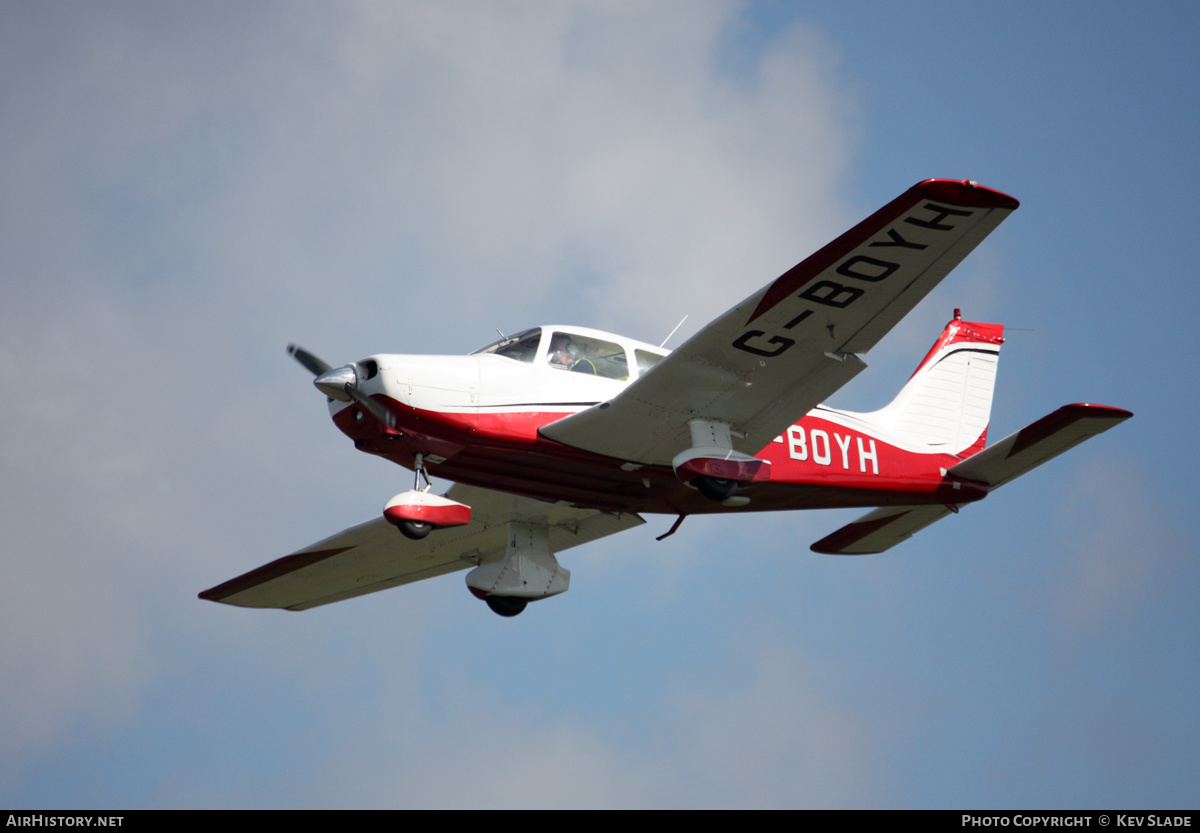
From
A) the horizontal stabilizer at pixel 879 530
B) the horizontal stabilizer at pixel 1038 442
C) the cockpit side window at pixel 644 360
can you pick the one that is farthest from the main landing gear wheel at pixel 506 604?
the horizontal stabilizer at pixel 1038 442

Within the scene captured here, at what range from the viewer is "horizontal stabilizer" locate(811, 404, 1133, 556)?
13641 millimetres

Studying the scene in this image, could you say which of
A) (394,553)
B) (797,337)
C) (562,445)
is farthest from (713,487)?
(394,553)

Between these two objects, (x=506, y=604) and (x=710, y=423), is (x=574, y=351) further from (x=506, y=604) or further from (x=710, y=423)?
(x=506, y=604)

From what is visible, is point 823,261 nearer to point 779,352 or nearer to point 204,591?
point 779,352

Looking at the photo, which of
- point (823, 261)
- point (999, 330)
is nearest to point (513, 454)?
point (823, 261)

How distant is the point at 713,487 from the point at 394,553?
6.35m

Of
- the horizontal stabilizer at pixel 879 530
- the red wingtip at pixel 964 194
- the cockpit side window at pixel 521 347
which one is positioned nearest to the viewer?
the red wingtip at pixel 964 194

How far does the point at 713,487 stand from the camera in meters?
13.0

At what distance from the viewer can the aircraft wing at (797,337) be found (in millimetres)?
10852

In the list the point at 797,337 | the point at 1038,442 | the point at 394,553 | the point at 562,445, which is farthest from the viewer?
the point at 394,553

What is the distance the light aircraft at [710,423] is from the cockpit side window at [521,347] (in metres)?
0.03

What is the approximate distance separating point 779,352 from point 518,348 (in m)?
3.02

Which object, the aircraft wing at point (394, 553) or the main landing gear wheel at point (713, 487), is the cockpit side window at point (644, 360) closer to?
the main landing gear wheel at point (713, 487)
